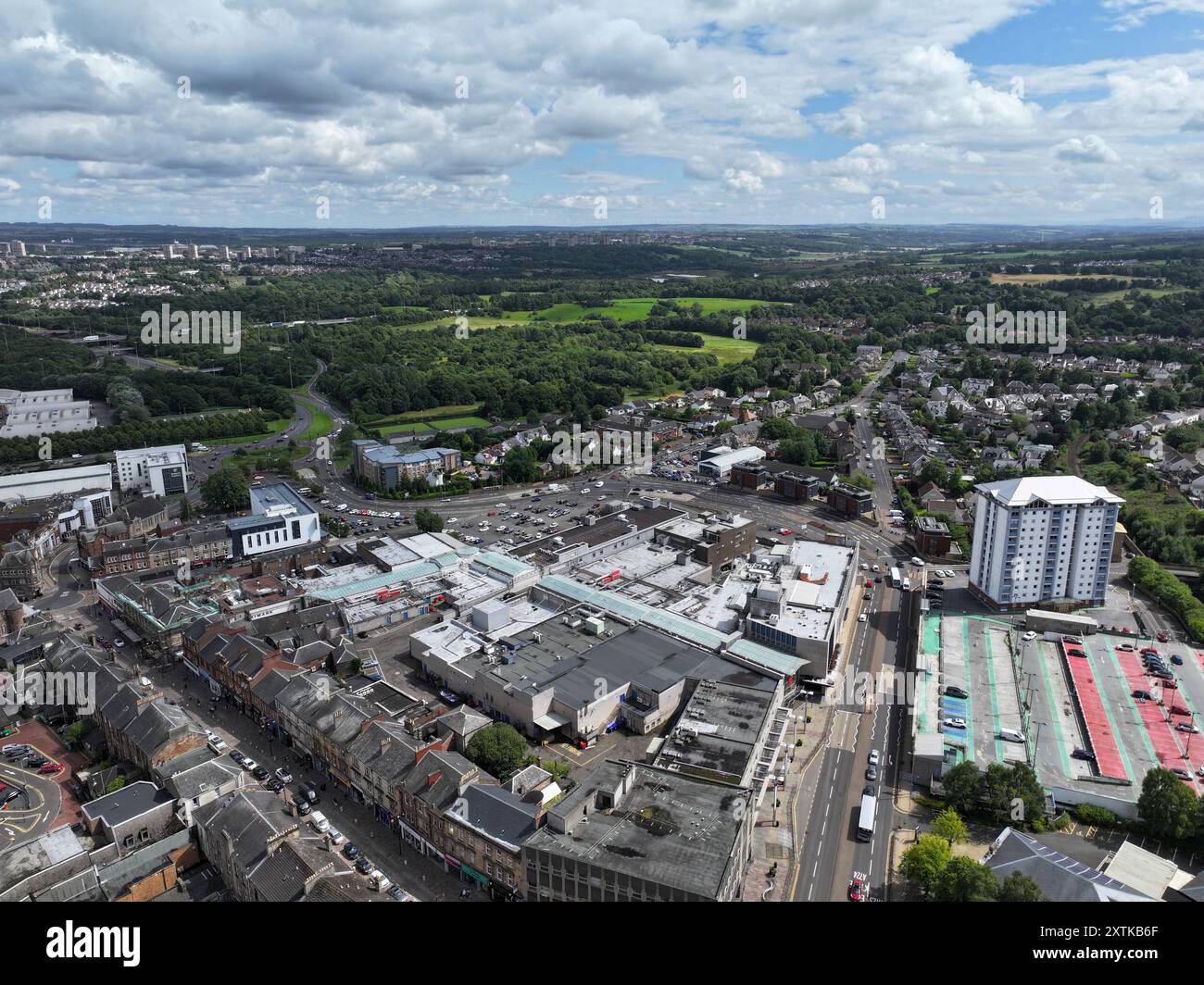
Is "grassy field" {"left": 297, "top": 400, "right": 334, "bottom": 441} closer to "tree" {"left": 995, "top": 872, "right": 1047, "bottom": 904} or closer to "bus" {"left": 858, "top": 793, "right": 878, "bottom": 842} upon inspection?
"bus" {"left": 858, "top": 793, "right": 878, "bottom": 842}

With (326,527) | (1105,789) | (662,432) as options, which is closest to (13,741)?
(326,527)

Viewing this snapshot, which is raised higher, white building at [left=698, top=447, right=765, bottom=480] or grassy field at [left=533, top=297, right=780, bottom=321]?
grassy field at [left=533, top=297, right=780, bottom=321]

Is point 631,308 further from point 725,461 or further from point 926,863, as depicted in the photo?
point 926,863

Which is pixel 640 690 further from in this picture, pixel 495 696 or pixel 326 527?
pixel 326 527

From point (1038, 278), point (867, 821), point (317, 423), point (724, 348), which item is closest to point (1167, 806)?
point (867, 821)

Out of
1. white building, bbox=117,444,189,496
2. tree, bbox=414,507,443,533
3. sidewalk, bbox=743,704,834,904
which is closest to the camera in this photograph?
sidewalk, bbox=743,704,834,904

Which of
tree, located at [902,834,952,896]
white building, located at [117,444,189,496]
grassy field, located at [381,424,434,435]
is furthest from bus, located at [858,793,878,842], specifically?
grassy field, located at [381,424,434,435]
